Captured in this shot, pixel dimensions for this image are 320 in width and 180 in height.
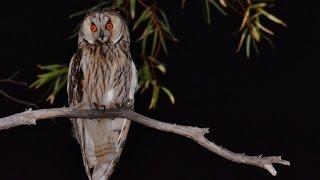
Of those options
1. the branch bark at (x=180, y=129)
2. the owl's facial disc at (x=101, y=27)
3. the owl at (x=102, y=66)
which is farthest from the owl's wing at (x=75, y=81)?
the branch bark at (x=180, y=129)

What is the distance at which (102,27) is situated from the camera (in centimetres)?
272

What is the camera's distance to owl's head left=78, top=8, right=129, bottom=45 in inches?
107

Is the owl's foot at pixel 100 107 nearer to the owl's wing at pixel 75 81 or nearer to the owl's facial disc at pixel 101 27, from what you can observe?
the owl's wing at pixel 75 81

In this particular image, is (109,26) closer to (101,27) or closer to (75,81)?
(101,27)

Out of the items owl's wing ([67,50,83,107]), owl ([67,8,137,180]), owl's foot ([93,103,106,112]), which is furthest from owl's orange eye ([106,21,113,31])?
owl's foot ([93,103,106,112])

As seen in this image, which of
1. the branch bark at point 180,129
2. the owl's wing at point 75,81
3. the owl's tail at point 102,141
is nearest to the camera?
the branch bark at point 180,129

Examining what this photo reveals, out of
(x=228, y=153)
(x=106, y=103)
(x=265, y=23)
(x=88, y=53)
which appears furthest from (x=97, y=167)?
(x=265, y=23)

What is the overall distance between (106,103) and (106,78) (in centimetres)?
11

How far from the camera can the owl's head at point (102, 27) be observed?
2.72m

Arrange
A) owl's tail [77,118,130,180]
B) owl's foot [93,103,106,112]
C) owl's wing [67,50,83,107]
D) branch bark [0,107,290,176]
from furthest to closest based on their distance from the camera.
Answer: owl's tail [77,118,130,180], owl's wing [67,50,83,107], owl's foot [93,103,106,112], branch bark [0,107,290,176]

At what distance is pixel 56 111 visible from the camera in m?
2.42

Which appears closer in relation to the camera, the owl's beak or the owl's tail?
the owl's beak

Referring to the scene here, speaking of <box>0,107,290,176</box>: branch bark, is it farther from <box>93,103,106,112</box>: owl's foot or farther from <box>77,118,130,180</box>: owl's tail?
<box>77,118,130,180</box>: owl's tail

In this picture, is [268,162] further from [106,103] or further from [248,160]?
[106,103]
